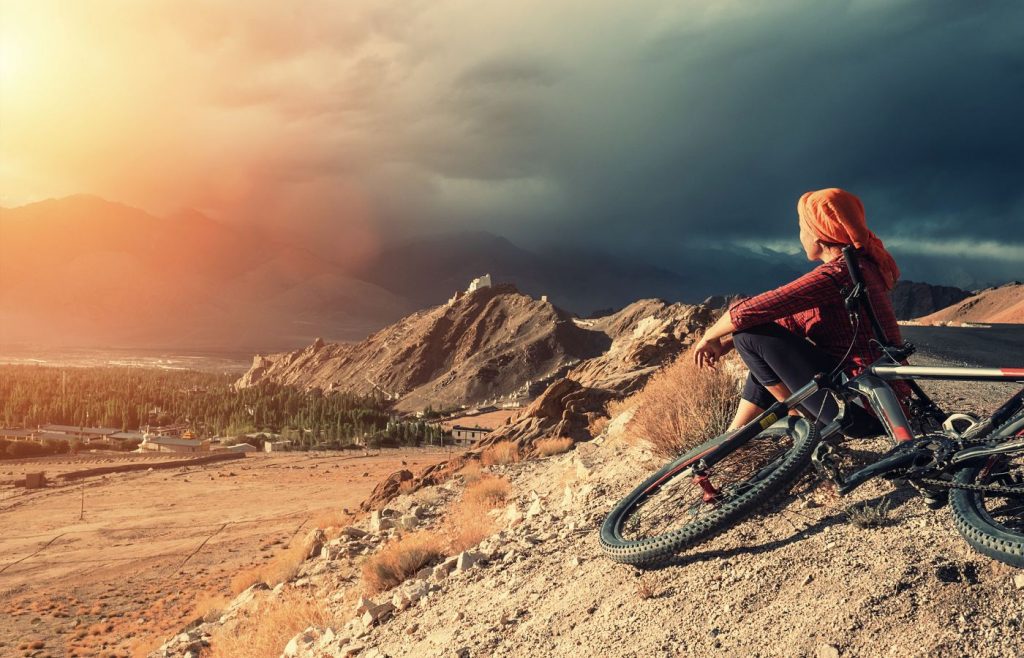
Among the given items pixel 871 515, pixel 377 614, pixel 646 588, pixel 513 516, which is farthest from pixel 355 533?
pixel 871 515

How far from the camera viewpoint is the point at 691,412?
8.90m

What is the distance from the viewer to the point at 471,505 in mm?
11984

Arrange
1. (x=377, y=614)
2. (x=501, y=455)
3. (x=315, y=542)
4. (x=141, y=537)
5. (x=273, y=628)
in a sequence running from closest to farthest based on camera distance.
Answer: (x=377, y=614)
(x=273, y=628)
(x=315, y=542)
(x=501, y=455)
(x=141, y=537)

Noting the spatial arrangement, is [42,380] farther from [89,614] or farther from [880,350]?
[880,350]

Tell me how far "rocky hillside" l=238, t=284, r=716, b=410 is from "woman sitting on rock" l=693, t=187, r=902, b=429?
290 feet

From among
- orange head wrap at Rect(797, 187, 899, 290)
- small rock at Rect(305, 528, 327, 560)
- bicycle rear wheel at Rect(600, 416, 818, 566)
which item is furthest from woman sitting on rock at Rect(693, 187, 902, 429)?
small rock at Rect(305, 528, 327, 560)

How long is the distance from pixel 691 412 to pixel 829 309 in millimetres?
3895

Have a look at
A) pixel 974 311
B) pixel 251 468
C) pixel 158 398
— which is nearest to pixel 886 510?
pixel 251 468

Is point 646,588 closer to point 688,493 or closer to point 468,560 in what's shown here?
point 688,493

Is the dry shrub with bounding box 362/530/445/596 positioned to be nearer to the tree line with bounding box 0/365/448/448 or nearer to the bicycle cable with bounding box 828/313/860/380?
the bicycle cable with bounding box 828/313/860/380

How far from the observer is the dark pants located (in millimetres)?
5078

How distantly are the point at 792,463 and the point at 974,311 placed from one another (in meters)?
107

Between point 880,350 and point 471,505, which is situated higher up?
point 880,350

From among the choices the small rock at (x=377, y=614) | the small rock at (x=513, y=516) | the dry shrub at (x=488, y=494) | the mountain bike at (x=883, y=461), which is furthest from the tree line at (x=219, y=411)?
the mountain bike at (x=883, y=461)
